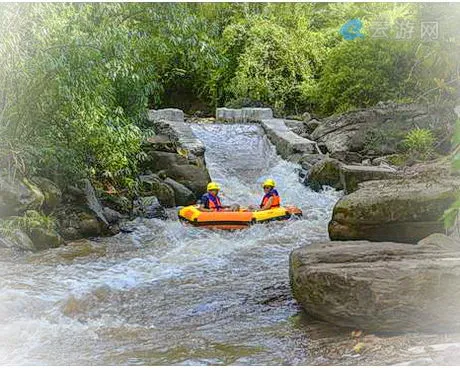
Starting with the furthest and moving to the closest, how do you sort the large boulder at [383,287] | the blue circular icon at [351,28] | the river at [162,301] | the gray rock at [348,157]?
the gray rock at [348,157]
the blue circular icon at [351,28]
the river at [162,301]
the large boulder at [383,287]

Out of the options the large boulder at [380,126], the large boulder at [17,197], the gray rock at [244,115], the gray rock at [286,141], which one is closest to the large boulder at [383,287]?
the large boulder at [17,197]

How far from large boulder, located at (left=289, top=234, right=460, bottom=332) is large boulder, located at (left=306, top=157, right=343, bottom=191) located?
546cm

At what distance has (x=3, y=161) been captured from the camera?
6.23 m

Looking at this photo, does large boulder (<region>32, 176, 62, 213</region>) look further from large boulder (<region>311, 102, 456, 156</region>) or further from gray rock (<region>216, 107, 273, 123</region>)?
gray rock (<region>216, 107, 273, 123</region>)

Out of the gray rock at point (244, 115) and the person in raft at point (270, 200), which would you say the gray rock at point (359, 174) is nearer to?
the person in raft at point (270, 200)

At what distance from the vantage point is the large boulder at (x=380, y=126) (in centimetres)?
1045

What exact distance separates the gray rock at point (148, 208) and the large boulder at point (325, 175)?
2.86m

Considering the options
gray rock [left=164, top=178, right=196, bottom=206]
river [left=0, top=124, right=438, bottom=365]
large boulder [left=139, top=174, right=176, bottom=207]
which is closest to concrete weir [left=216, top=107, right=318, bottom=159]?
gray rock [left=164, top=178, right=196, bottom=206]

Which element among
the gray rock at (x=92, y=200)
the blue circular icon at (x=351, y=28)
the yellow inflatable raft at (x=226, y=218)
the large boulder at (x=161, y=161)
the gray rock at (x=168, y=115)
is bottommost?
the yellow inflatable raft at (x=226, y=218)

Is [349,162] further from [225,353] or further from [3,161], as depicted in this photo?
[225,353]

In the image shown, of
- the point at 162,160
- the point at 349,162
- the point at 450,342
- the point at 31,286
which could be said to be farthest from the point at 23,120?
the point at 349,162

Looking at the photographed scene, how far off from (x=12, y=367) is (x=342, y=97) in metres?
11.0

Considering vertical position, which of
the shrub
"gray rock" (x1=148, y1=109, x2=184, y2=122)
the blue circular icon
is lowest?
the shrub

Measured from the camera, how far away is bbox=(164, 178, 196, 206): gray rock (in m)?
8.78
